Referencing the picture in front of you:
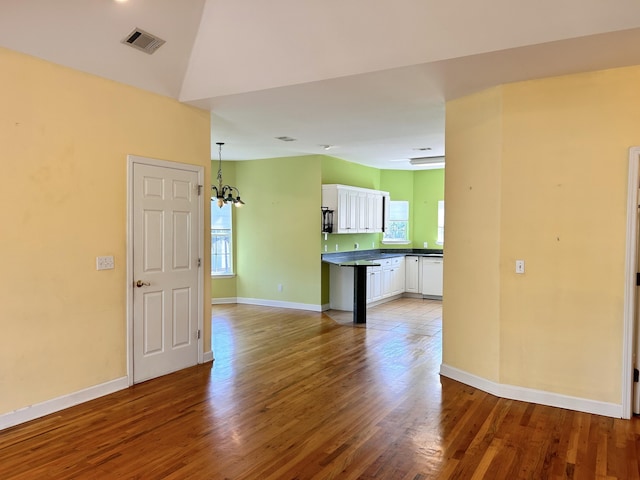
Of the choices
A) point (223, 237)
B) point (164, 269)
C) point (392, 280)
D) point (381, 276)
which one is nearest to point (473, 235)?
point (164, 269)

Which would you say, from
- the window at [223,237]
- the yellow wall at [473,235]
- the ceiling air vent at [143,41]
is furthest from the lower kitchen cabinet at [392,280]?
the ceiling air vent at [143,41]

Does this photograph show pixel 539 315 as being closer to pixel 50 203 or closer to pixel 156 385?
pixel 156 385

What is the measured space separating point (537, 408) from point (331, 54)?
3270mm

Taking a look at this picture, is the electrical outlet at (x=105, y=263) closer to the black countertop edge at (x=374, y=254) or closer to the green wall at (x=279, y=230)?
the black countertop edge at (x=374, y=254)

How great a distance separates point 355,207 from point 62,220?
5.37 m

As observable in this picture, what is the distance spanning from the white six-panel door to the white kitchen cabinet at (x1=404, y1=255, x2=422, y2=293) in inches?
219

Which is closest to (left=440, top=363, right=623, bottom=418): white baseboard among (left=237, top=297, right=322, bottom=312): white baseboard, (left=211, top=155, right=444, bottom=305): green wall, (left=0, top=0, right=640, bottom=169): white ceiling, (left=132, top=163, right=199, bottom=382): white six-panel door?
(left=0, top=0, right=640, bottom=169): white ceiling

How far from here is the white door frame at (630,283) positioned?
3.36 metres

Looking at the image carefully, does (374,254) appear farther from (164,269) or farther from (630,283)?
(630,283)

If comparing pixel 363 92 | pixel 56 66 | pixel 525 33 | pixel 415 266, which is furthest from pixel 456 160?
pixel 415 266

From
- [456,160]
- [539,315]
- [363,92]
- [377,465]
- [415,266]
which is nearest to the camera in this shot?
[377,465]

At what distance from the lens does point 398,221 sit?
32.7 feet

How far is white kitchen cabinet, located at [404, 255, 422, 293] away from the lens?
9.23 meters

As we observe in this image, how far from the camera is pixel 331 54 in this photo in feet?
11.5
